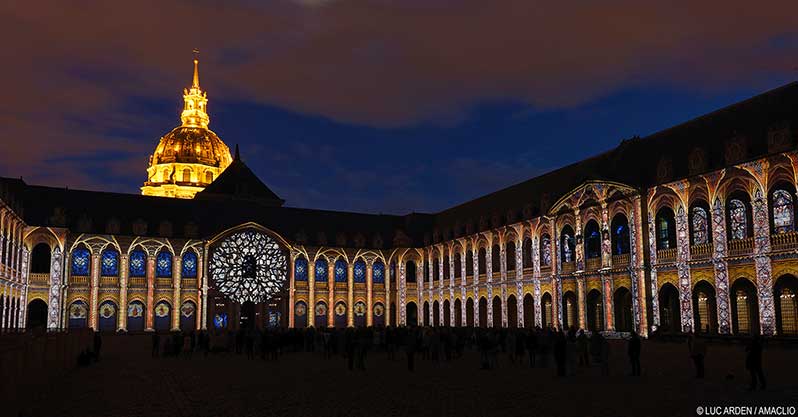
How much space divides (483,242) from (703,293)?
25.2 meters

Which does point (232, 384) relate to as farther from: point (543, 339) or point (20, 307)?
point (20, 307)

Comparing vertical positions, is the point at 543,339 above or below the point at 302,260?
below

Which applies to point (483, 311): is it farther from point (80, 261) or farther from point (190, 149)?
point (190, 149)

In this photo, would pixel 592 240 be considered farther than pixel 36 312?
No

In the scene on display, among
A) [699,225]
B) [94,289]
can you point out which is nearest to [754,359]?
[699,225]

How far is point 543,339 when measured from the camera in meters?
27.2

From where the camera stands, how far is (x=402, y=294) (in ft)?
246

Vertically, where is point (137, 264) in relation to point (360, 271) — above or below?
above

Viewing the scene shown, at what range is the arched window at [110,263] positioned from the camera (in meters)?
63.1

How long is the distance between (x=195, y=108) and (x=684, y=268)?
87.4m

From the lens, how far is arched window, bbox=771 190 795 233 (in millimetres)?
36188

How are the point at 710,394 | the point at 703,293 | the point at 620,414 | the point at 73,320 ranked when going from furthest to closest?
the point at 73,320
the point at 703,293
the point at 710,394
the point at 620,414

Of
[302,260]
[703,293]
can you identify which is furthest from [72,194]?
[703,293]

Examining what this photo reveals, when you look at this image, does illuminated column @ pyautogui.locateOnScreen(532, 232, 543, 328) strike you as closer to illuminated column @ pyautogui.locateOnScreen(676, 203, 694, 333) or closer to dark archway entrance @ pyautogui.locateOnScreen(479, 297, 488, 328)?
dark archway entrance @ pyautogui.locateOnScreen(479, 297, 488, 328)
